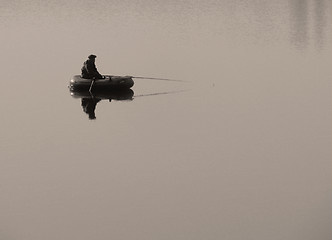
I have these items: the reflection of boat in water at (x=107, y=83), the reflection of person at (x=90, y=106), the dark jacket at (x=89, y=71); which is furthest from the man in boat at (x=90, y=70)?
the reflection of person at (x=90, y=106)

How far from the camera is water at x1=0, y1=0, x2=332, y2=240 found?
16.0 metres

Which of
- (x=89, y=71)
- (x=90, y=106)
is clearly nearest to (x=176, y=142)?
(x=90, y=106)

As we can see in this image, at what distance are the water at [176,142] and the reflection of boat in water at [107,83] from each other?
39cm

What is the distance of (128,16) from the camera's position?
141 ft

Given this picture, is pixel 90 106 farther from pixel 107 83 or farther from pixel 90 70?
pixel 90 70

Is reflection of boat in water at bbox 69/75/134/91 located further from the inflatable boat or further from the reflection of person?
the reflection of person

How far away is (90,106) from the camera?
80.7ft

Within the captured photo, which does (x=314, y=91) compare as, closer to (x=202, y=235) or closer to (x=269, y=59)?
(x=269, y=59)

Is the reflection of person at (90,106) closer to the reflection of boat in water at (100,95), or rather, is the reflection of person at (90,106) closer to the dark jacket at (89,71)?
the reflection of boat in water at (100,95)

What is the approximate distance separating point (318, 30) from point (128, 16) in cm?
987

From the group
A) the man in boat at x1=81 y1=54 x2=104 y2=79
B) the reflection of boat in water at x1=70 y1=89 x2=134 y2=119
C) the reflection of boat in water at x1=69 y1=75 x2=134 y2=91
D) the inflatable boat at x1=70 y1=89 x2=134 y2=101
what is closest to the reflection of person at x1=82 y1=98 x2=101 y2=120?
the reflection of boat in water at x1=70 y1=89 x2=134 y2=119

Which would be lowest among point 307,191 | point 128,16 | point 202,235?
point 202,235

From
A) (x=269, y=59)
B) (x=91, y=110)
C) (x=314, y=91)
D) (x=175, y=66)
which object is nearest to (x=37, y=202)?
(x=91, y=110)

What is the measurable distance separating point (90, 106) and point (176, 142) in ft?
16.2
